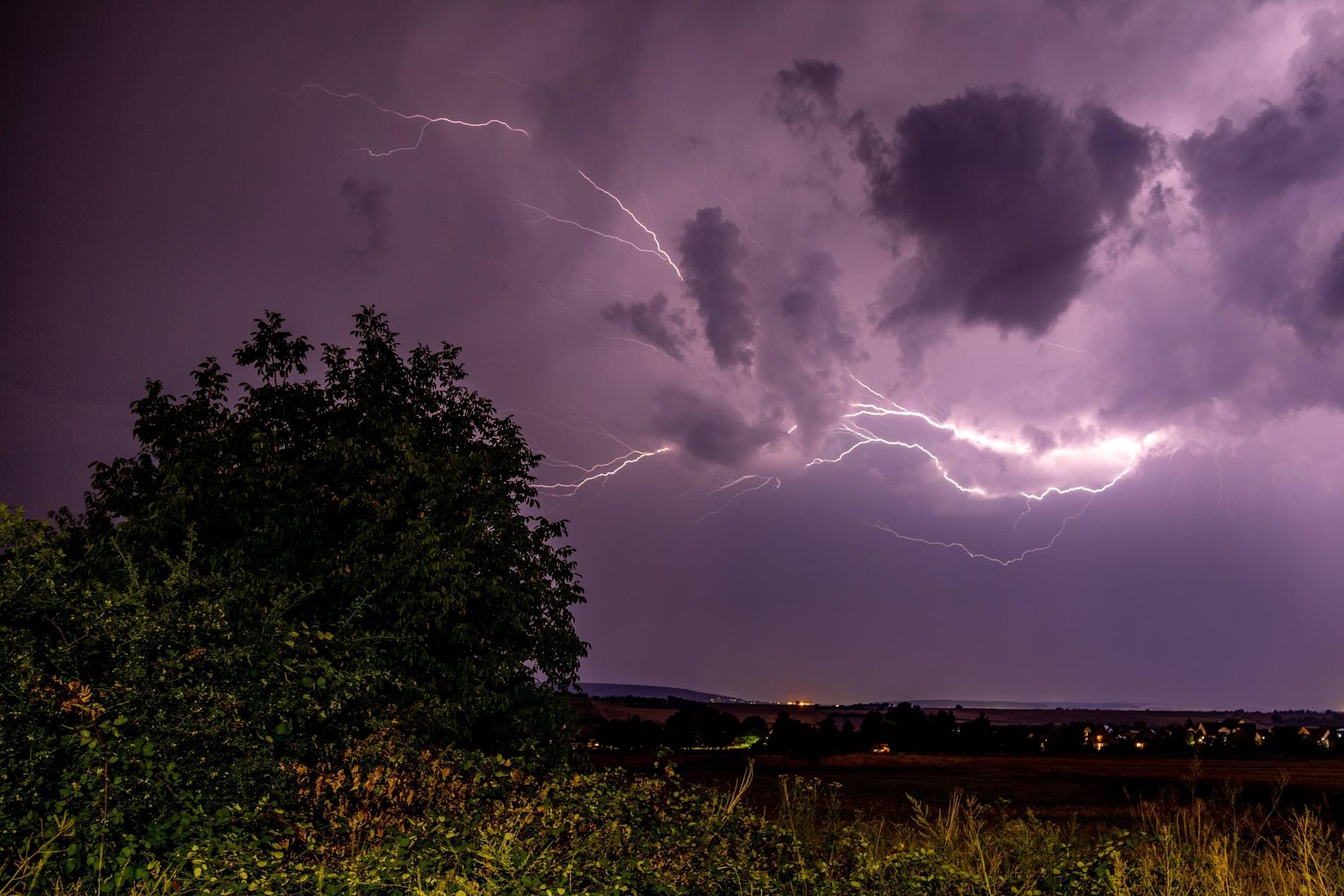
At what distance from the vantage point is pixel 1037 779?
1989 inches

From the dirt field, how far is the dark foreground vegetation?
40.7 feet

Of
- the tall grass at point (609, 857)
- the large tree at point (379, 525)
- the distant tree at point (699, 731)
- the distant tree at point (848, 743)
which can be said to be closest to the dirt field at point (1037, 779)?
the distant tree at point (699, 731)

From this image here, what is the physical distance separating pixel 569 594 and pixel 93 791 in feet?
30.2

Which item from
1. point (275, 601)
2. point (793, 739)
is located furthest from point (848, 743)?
point (275, 601)

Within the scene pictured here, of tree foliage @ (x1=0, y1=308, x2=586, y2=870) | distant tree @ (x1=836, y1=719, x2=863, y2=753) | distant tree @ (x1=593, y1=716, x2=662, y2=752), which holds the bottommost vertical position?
distant tree @ (x1=836, y1=719, x2=863, y2=753)

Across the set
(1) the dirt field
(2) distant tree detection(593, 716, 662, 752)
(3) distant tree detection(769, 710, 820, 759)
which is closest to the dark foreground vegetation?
(1) the dirt field

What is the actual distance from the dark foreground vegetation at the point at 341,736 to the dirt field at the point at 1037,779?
1241cm

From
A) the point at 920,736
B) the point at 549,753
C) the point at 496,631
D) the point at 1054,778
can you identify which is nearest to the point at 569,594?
the point at 496,631

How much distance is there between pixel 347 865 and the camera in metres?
6.17

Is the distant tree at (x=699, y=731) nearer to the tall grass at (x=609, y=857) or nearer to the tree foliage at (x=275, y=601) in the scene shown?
the tree foliage at (x=275, y=601)

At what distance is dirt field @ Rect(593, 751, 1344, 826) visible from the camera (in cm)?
3300

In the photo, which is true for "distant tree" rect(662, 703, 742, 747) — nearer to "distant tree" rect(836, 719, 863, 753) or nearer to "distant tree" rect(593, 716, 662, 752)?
"distant tree" rect(593, 716, 662, 752)

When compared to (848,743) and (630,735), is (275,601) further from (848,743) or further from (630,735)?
(848,743)

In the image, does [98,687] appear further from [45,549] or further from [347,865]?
[347,865]
